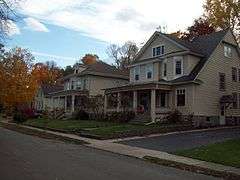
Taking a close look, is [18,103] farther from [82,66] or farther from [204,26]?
[204,26]

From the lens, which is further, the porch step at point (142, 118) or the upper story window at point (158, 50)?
the upper story window at point (158, 50)

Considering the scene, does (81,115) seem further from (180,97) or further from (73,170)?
(73,170)

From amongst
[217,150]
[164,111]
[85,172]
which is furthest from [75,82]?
[85,172]

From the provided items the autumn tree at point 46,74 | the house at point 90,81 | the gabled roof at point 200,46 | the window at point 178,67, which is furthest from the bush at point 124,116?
the autumn tree at point 46,74

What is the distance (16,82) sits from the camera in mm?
69125

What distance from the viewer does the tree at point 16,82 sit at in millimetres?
67562

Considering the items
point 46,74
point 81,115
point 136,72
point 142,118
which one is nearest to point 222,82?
point 142,118

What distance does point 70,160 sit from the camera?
15.6 m

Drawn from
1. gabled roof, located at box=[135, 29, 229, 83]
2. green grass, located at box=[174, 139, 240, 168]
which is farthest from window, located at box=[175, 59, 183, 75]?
green grass, located at box=[174, 139, 240, 168]

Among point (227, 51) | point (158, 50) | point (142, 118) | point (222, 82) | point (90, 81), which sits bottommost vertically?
point (142, 118)

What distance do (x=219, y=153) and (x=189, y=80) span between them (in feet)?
60.1

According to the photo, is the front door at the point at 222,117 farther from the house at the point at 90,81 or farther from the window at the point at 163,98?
the house at the point at 90,81

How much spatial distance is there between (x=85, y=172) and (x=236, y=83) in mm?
32767

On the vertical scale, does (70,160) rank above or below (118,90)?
below
